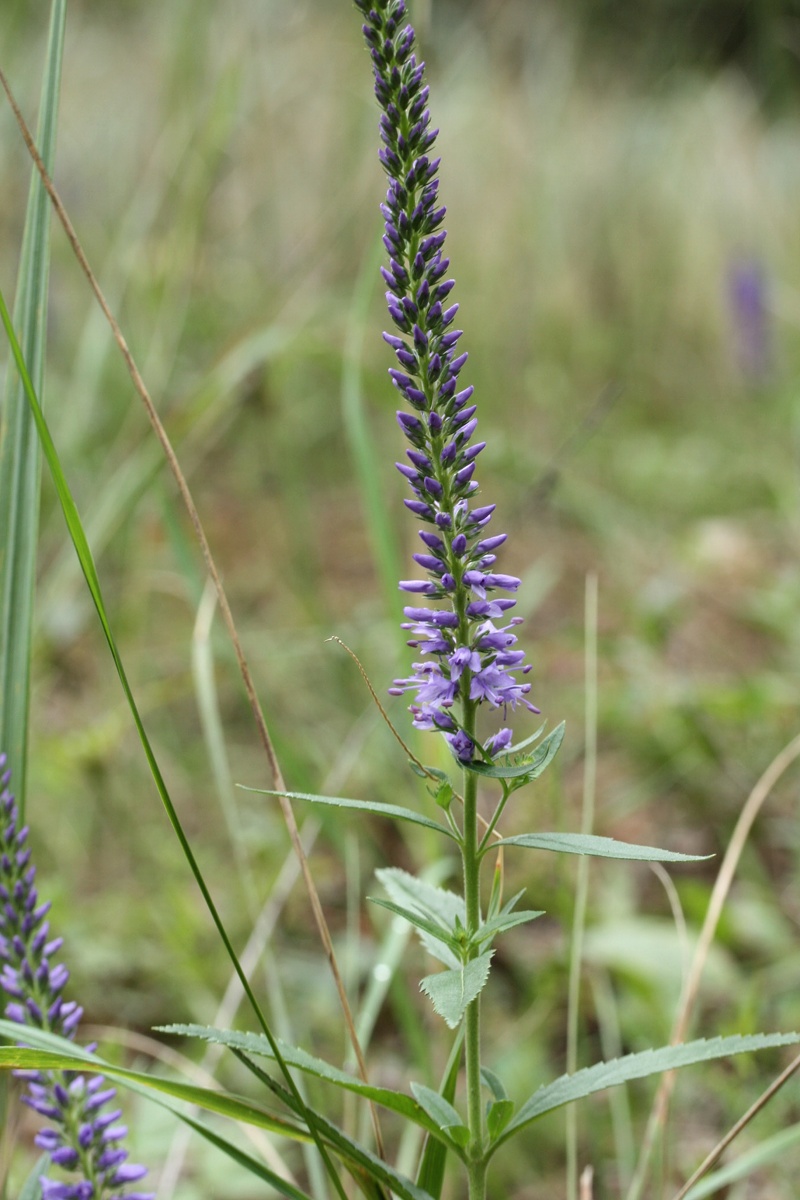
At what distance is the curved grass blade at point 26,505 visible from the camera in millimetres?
1683

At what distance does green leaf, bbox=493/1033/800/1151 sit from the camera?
1111 mm

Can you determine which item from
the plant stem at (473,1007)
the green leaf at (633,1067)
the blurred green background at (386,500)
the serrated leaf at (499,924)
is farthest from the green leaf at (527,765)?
the blurred green background at (386,500)

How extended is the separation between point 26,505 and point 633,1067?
1207mm

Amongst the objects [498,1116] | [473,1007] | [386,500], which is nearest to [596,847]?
[473,1007]

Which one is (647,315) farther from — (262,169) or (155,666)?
(155,666)

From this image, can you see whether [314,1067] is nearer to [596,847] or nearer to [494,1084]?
[494,1084]

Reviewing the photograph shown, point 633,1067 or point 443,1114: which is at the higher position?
point 633,1067

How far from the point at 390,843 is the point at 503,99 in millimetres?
7749

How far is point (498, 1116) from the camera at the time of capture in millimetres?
1212

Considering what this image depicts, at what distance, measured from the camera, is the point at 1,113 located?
4371mm

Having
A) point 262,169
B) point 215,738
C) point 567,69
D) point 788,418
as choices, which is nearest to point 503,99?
point 567,69

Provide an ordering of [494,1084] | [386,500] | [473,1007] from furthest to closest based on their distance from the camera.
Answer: [386,500] < [494,1084] < [473,1007]

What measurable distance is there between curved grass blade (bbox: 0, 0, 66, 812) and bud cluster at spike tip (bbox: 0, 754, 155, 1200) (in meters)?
0.33

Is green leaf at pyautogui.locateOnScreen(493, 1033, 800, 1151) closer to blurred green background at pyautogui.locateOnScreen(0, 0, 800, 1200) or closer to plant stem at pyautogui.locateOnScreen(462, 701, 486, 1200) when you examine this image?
plant stem at pyautogui.locateOnScreen(462, 701, 486, 1200)
